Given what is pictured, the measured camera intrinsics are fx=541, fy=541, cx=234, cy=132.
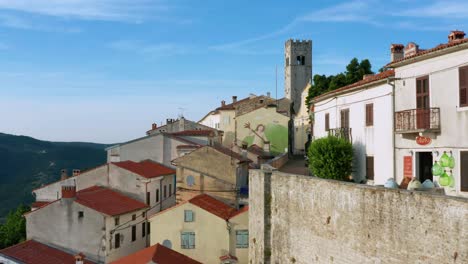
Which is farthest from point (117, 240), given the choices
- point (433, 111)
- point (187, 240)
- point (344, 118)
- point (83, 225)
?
point (433, 111)

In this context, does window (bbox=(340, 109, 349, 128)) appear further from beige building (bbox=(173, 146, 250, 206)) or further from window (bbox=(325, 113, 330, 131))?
beige building (bbox=(173, 146, 250, 206))

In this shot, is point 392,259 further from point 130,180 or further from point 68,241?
point 130,180

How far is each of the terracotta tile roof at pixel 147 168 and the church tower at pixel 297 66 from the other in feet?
162

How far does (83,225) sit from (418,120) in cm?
2100

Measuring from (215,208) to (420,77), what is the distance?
57.7ft

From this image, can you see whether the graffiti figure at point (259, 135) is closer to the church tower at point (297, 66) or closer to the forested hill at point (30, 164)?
the church tower at point (297, 66)

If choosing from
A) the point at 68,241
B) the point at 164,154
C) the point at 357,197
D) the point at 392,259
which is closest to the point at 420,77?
the point at 357,197

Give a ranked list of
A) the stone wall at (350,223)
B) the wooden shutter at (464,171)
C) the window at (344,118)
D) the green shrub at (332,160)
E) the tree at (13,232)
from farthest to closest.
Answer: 1. the tree at (13,232)
2. the window at (344,118)
3. the green shrub at (332,160)
4. the wooden shutter at (464,171)
5. the stone wall at (350,223)

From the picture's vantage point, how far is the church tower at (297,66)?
89438 mm

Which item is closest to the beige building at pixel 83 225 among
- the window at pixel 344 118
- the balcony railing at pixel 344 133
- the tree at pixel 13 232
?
the balcony railing at pixel 344 133

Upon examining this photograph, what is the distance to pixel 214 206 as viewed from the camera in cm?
3338

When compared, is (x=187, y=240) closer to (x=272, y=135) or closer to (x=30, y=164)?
(x=272, y=135)

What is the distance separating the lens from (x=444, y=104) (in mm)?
17250

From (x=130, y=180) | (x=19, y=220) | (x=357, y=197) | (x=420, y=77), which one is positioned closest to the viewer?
(x=357, y=197)
